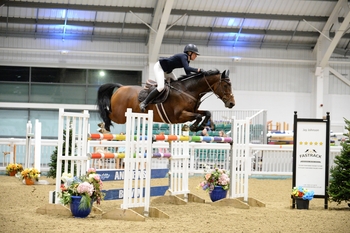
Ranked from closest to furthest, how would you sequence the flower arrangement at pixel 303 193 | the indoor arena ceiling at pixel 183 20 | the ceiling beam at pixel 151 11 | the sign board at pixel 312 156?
the flower arrangement at pixel 303 193 → the sign board at pixel 312 156 → the ceiling beam at pixel 151 11 → the indoor arena ceiling at pixel 183 20

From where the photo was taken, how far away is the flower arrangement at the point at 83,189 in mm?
5832

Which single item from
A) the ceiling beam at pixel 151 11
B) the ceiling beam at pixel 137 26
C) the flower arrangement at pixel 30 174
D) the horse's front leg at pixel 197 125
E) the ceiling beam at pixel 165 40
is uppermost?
the ceiling beam at pixel 151 11

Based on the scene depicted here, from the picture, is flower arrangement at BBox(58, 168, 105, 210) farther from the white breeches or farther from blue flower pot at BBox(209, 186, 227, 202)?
blue flower pot at BBox(209, 186, 227, 202)

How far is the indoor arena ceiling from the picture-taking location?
650 inches

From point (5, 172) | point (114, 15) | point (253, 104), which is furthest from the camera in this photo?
point (253, 104)

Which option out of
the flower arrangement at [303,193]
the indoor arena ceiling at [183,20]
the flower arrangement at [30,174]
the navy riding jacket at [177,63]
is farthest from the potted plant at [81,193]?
the indoor arena ceiling at [183,20]

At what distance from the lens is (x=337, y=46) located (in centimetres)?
1900

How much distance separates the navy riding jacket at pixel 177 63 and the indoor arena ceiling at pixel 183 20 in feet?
27.5

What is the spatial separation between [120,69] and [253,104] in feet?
15.2

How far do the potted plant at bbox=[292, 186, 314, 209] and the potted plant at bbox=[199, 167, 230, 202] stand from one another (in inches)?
37.6

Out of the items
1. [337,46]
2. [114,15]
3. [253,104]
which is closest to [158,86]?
[114,15]

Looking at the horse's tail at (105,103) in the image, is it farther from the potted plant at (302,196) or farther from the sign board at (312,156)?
the potted plant at (302,196)

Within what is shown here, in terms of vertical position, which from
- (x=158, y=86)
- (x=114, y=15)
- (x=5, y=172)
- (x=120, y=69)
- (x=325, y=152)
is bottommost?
(x=5, y=172)

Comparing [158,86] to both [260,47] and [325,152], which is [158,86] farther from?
[260,47]
